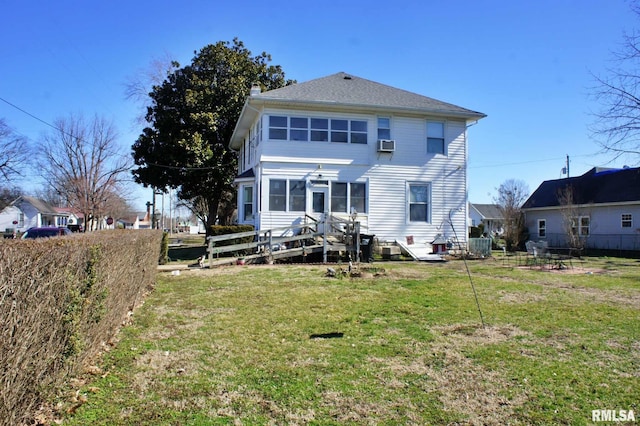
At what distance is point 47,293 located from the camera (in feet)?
10.0

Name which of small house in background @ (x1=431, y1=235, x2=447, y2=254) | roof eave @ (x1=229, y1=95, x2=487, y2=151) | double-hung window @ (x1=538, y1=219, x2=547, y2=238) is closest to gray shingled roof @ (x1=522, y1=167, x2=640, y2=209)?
double-hung window @ (x1=538, y1=219, x2=547, y2=238)

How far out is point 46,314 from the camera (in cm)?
305

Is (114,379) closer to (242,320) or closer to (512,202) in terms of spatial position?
(242,320)

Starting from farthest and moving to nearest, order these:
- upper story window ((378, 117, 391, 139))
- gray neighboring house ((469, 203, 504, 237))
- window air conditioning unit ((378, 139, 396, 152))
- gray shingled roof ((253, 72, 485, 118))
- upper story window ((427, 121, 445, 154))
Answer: gray neighboring house ((469, 203, 504, 237))
upper story window ((427, 121, 445, 154))
upper story window ((378, 117, 391, 139))
window air conditioning unit ((378, 139, 396, 152))
gray shingled roof ((253, 72, 485, 118))

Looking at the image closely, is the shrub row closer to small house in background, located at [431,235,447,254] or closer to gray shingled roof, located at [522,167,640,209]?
small house in background, located at [431,235,447,254]

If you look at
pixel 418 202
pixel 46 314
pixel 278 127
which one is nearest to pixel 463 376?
pixel 46 314

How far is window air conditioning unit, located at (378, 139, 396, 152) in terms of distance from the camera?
17.5m

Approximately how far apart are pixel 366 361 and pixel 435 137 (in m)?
15.6

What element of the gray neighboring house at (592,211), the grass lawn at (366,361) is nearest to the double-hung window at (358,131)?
the grass lawn at (366,361)

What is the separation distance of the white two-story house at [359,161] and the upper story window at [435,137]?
45 millimetres

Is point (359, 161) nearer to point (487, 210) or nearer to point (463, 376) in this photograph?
point (463, 376)

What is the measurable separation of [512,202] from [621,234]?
696cm

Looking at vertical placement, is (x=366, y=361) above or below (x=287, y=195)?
below

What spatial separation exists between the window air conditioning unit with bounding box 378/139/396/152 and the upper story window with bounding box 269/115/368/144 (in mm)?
695
